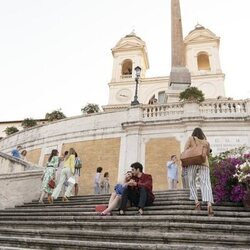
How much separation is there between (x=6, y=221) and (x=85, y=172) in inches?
333

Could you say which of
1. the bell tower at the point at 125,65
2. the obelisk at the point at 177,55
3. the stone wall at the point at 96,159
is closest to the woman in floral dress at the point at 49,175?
the stone wall at the point at 96,159

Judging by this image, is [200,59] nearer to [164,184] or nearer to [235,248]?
[164,184]

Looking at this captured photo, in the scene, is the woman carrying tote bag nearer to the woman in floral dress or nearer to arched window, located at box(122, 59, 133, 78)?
the woman in floral dress

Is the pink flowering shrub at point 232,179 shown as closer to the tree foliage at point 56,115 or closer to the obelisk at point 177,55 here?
the obelisk at point 177,55

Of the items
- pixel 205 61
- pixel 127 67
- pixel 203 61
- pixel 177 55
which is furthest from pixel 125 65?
pixel 177 55

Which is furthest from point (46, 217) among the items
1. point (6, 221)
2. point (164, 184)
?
point (164, 184)

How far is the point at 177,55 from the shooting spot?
25953mm

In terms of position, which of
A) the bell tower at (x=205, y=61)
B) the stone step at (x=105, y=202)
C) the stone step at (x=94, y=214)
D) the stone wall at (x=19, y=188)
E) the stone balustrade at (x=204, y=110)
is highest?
the bell tower at (x=205, y=61)

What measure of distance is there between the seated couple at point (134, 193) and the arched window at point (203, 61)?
111 ft

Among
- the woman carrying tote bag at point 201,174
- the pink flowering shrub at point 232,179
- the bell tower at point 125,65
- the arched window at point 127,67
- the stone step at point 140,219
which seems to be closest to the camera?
the stone step at point 140,219

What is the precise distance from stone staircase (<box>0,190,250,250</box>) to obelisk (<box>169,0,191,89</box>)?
55.8 feet

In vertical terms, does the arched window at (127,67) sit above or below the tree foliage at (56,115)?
above

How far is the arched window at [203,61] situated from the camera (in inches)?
1512

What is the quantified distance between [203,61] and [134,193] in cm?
3542
